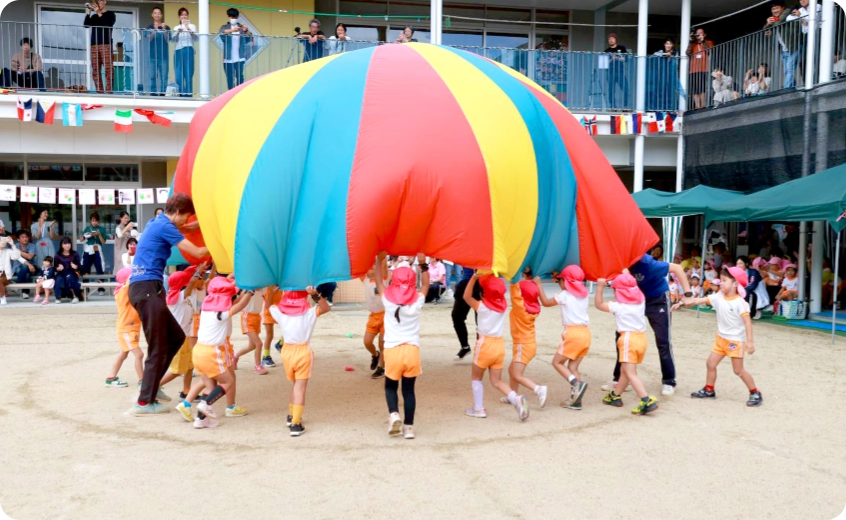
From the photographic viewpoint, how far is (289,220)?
217 inches

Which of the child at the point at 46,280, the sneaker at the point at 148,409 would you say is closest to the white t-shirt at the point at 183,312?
the sneaker at the point at 148,409

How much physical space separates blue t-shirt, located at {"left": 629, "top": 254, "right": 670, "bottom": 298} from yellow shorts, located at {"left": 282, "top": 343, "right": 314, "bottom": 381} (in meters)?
3.34

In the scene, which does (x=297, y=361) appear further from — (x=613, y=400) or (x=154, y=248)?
(x=613, y=400)

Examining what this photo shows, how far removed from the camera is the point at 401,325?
18.0 ft

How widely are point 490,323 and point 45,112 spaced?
11.4 m

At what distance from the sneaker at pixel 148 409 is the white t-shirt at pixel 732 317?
5008 millimetres

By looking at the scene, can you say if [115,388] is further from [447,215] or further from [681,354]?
[681,354]

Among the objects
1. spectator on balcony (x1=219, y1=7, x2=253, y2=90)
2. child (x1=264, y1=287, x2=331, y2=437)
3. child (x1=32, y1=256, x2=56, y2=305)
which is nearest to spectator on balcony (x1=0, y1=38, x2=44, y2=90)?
child (x1=32, y1=256, x2=56, y2=305)

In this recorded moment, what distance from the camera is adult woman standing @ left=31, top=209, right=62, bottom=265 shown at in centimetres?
1455

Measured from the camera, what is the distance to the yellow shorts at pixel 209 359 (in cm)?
571

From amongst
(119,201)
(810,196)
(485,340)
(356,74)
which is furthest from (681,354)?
(119,201)

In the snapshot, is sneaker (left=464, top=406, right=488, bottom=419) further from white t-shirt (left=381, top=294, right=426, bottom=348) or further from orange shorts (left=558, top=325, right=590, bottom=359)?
white t-shirt (left=381, top=294, right=426, bottom=348)

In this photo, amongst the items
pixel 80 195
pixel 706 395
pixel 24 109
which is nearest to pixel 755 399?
pixel 706 395

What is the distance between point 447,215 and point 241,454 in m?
2.30
